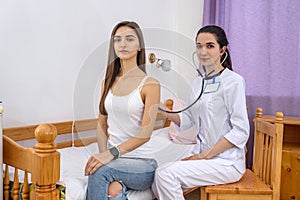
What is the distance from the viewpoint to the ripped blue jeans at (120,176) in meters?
1.30

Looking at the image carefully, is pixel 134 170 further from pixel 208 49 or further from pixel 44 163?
pixel 208 49

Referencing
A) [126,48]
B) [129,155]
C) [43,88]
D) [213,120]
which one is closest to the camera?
[126,48]

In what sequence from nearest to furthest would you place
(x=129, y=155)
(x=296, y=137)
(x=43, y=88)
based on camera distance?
(x=129, y=155)
(x=43, y=88)
(x=296, y=137)

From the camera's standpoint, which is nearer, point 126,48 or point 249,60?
point 126,48

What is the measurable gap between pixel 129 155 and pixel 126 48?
38 cm

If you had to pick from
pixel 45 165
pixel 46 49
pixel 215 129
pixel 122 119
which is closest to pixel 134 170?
pixel 122 119

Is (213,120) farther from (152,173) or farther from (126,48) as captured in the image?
(126,48)

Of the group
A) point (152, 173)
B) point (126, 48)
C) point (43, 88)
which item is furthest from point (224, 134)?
point (43, 88)

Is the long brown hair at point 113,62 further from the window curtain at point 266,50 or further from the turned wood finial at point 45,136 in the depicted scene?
the window curtain at point 266,50

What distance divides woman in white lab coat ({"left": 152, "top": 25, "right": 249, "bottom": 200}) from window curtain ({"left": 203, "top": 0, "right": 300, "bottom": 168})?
117 centimetres

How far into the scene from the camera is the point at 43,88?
205 centimetres

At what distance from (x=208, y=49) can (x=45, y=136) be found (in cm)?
83

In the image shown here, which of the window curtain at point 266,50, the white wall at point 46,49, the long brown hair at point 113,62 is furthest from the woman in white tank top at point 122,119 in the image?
the window curtain at point 266,50

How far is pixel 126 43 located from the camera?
4.07 ft
